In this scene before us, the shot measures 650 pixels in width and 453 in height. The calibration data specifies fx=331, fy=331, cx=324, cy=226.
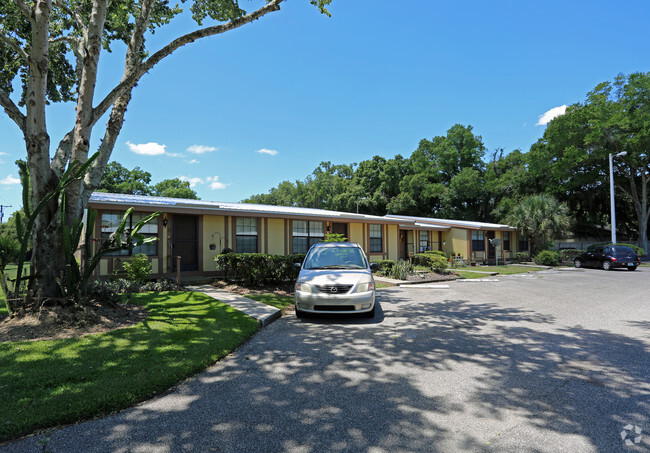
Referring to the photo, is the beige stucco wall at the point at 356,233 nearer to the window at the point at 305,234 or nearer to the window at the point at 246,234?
the window at the point at 305,234

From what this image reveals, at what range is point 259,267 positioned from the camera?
34.5ft

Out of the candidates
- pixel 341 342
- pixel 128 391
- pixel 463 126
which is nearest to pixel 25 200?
pixel 128 391

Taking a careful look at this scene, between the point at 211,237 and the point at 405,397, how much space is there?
35.7ft

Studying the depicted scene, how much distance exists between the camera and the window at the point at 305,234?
50.5 ft

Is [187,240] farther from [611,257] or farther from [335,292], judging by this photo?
[611,257]

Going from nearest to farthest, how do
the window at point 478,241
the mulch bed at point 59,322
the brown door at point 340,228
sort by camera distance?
1. the mulch bed at point 59,322
2. the brown door at point 340,228
3. the window at point 478,241

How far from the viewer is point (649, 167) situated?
30.0 m

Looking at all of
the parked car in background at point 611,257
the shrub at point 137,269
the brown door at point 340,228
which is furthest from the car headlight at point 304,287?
the parked car in background at point 611,257

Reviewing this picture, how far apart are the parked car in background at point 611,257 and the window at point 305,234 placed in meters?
17.2

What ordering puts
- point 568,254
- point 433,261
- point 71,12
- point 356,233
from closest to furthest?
point 71,12, point 433,261, point 356,233, point 568,254

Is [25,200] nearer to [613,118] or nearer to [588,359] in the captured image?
[588,359]

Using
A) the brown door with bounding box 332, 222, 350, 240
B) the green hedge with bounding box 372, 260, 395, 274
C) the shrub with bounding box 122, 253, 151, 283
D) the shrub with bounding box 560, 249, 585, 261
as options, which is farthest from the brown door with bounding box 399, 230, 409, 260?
the shrub with bounding box 122, 253, 151, 283

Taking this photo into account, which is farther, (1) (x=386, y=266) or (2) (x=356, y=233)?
(2) (x=356, y=233)

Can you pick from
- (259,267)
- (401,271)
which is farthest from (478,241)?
(259,267)
